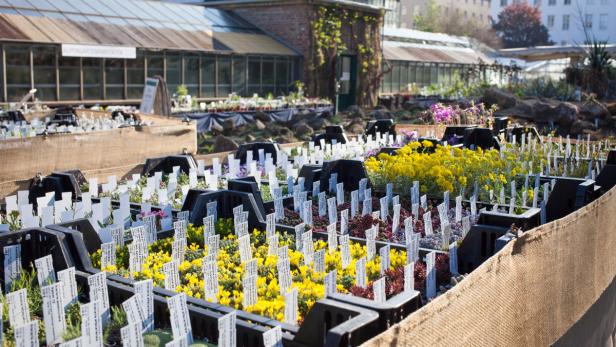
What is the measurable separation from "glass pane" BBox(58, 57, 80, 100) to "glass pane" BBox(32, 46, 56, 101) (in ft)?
0.71

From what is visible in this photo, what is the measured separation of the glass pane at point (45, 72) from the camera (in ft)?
54.6

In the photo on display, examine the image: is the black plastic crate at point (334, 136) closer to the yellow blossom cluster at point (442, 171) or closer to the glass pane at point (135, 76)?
the yellow blossom cluster at point (442, 171)

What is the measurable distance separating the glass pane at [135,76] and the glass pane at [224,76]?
10.0 ft

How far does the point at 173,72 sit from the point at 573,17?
5982cm

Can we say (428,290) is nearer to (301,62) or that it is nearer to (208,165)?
(208,165)

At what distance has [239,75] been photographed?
73.9 ft

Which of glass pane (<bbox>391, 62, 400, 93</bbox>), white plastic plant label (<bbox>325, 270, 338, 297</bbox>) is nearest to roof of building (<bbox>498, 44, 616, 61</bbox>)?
glass pane (<bbox>391, 62, 400, 93</bbox>)

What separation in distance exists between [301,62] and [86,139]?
1663 centimetres

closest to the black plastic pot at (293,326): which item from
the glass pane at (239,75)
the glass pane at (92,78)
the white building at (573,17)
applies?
the glass pane at (92,78)

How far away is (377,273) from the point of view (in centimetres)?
399

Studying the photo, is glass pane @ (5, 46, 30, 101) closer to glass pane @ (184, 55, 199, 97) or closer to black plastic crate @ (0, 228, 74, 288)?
glass pane @ (184, 55, 199, 97)

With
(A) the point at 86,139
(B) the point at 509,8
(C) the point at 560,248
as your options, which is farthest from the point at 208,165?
(B) the point at 509,8

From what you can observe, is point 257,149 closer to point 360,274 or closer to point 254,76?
point 360,274

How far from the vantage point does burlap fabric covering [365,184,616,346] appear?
256 centimetres
